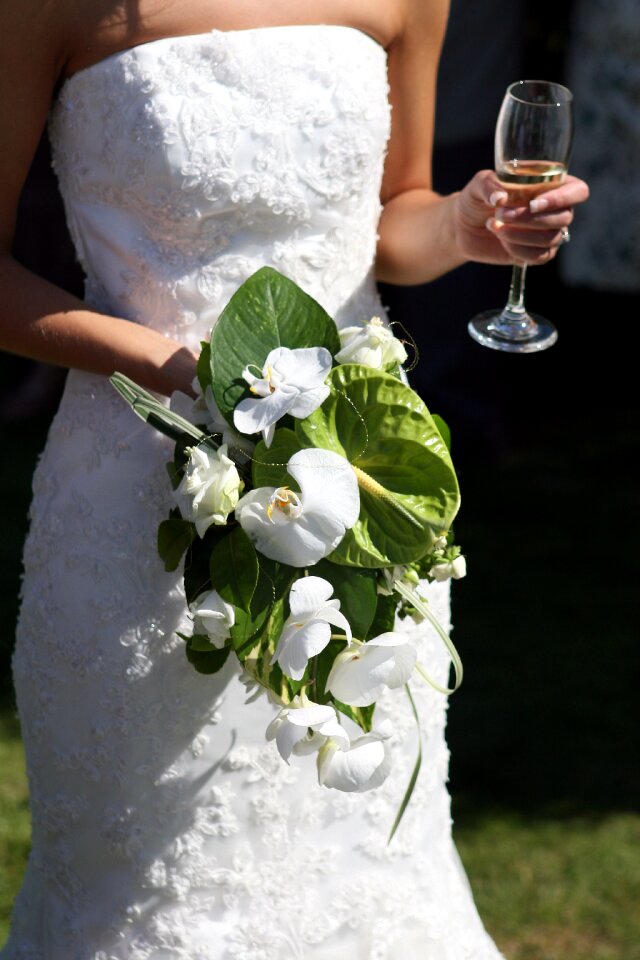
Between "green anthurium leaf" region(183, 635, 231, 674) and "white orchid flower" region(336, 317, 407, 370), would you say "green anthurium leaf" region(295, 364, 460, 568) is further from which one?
"green anthurium leaf" region(183, 635, 231, 674)

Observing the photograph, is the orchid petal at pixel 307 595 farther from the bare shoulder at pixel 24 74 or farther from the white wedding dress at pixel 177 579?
the bare shoulder at pixel 24 74

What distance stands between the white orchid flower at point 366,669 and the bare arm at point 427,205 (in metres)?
0.75

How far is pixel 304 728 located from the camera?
1.84 meters

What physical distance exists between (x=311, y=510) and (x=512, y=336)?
82cm

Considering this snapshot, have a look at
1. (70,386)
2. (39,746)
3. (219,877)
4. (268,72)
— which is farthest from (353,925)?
(268,72)

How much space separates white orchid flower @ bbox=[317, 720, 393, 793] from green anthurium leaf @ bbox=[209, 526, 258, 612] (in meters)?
0.24

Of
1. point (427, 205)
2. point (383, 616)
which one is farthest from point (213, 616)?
point (427, 205)

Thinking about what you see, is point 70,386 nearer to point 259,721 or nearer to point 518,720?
point 259,721

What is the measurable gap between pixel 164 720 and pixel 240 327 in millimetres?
727

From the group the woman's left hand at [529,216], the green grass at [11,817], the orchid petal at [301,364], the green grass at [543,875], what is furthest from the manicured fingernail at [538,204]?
the green grass at [11,817]

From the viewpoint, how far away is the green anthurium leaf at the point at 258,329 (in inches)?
75.9

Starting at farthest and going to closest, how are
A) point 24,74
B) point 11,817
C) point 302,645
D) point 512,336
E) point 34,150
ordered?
point 11,817 < point 512,336 < point 34,150 < point 24,74 < point 302,645

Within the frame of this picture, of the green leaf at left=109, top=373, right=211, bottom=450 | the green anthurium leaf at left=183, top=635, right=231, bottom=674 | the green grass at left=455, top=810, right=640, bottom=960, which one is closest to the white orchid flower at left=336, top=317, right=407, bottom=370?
the green leaf at left=109, top=373, right=211, bottom=450

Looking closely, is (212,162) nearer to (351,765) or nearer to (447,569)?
(447,569)
